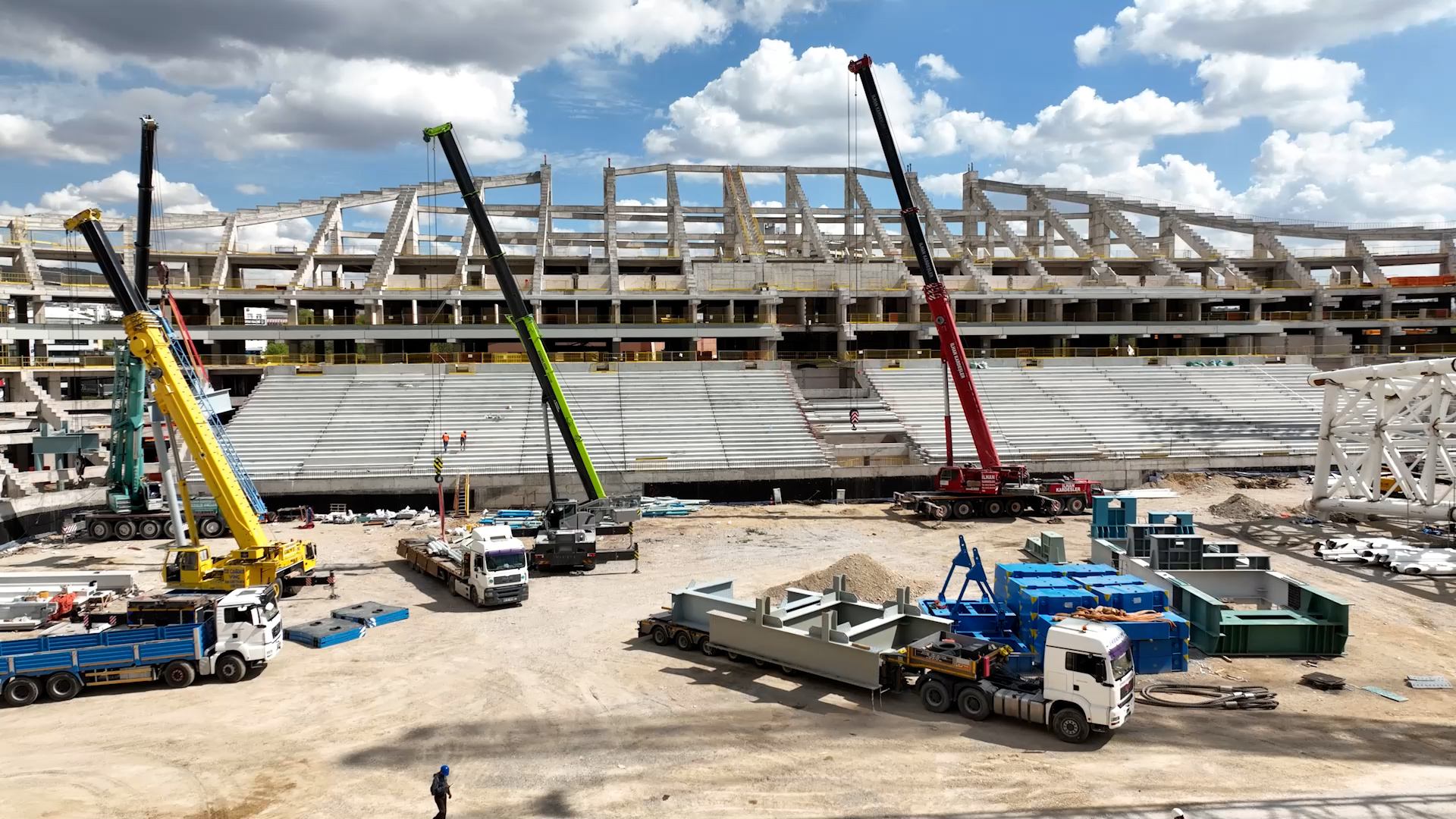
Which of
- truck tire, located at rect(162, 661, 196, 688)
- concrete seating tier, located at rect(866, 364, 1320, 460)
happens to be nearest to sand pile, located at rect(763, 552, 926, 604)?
truck tire, located at rect(162, 661, 196, 688)

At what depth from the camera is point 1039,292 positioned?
49.9 m

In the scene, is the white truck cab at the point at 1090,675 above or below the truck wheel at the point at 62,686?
above

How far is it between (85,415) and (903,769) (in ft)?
155

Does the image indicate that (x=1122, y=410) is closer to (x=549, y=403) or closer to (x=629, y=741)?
(x=549, y=403)

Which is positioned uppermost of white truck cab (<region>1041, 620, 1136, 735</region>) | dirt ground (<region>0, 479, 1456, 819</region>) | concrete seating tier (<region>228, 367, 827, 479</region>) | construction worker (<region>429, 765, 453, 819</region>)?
concrete seating tier (<region>228, 367, 827, 479</region>)

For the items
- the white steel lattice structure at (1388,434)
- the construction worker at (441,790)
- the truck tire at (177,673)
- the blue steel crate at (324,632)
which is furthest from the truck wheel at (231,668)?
the white steel lattice structure at (1388,434)

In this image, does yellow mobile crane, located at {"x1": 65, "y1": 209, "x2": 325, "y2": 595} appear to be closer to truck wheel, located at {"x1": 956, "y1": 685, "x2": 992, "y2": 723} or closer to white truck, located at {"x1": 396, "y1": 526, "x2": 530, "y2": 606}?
white truck, located at {"x1": 396, "y1": 526, "x2": 530, "y2": 606}

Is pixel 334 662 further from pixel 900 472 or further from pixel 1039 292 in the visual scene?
pixel 1039 292

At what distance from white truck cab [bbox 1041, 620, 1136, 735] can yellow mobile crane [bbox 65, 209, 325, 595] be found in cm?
1754

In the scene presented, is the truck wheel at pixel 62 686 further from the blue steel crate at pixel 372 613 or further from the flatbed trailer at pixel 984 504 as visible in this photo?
the flatbed trailer at pixel 984 504

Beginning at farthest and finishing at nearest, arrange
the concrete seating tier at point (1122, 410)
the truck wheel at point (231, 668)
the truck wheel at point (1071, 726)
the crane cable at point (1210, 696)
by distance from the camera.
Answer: the concrete seating tier at point (1122, 410), the truck wheel at point (231, 668), the crane cable at point (1210, 696), the truck wheel at point (1071, 726)

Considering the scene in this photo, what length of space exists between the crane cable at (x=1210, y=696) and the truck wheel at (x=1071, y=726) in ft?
7.24

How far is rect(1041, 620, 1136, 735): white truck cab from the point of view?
39.8 feet

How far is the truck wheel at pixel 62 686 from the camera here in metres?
14.4
